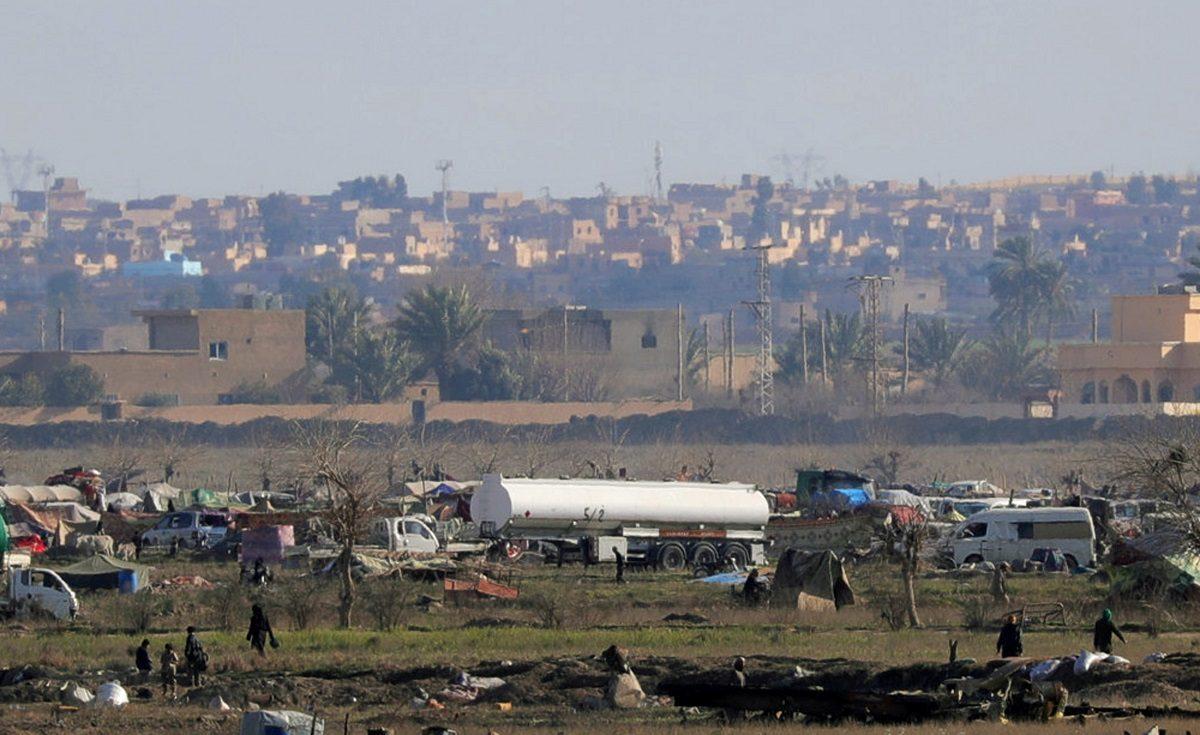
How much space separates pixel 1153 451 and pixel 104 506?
23.2 m

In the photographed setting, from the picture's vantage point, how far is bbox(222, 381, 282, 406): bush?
96.0 metres

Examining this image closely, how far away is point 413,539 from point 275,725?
79.4 feet

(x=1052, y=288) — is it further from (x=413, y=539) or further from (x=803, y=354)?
(x=413, y=539)

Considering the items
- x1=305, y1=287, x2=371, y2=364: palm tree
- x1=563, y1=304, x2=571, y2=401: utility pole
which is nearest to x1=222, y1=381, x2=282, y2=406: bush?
x1=305, y1=287, x2=371, y2=364: palm tree

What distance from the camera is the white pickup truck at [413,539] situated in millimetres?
44906

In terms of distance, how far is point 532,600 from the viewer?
3556cm

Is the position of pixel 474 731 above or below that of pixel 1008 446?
above

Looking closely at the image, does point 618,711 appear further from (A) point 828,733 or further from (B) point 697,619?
(B) point 697,619

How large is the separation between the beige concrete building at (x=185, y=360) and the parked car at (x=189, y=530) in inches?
1884

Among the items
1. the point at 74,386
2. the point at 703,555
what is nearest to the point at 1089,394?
the point at 74,386

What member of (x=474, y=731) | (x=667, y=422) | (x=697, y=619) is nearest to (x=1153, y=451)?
(x=697, y=619)

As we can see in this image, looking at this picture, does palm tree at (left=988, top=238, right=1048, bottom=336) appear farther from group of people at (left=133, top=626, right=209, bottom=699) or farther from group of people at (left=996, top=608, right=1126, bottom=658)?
group of people at (left=133, top=626, right=209, bottom=699)

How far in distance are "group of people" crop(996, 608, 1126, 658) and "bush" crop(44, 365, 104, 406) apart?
69.6m

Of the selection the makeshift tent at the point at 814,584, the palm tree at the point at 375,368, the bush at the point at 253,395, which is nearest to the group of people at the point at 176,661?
the makeshift tent at the point at 814,584
